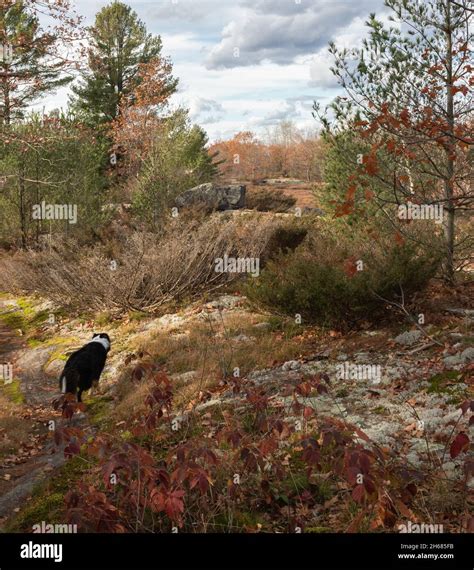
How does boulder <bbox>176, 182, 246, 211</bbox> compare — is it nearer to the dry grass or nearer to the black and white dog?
the dry grass

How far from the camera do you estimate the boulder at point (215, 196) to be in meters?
18.4

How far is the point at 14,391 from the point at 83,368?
5.87 ft

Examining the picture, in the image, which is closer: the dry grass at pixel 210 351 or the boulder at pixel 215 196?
the dry grass at pixel 210 351

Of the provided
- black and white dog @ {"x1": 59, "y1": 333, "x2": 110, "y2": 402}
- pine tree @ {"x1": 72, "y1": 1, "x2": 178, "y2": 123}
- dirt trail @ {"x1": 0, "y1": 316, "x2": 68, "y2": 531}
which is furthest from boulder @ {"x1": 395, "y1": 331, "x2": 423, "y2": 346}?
pine tree @ {"x1": 72, "y1": 1, "x2": 178, "y2": 123}

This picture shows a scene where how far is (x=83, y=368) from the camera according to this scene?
767cm

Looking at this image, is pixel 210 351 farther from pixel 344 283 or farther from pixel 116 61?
pixel 116 61

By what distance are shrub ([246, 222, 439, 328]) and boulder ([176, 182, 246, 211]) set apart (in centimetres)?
935

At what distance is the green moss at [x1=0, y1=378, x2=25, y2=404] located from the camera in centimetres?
832

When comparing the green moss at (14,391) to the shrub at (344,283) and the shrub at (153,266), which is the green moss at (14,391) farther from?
the shrub at (344,283)

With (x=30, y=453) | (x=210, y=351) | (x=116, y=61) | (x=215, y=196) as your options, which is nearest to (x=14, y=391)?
(x=30, y=453)

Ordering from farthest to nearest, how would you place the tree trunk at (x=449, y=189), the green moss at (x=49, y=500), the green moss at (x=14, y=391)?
the tree trunk at (x=449, y=189)
the green moss at (x=14, y=391)
the green moss at (x=49, y=500)

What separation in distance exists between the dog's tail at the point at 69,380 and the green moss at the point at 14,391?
118 cm

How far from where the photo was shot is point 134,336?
10203 millimetres

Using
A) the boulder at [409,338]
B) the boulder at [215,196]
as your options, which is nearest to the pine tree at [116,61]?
the boulder at [215,196]
